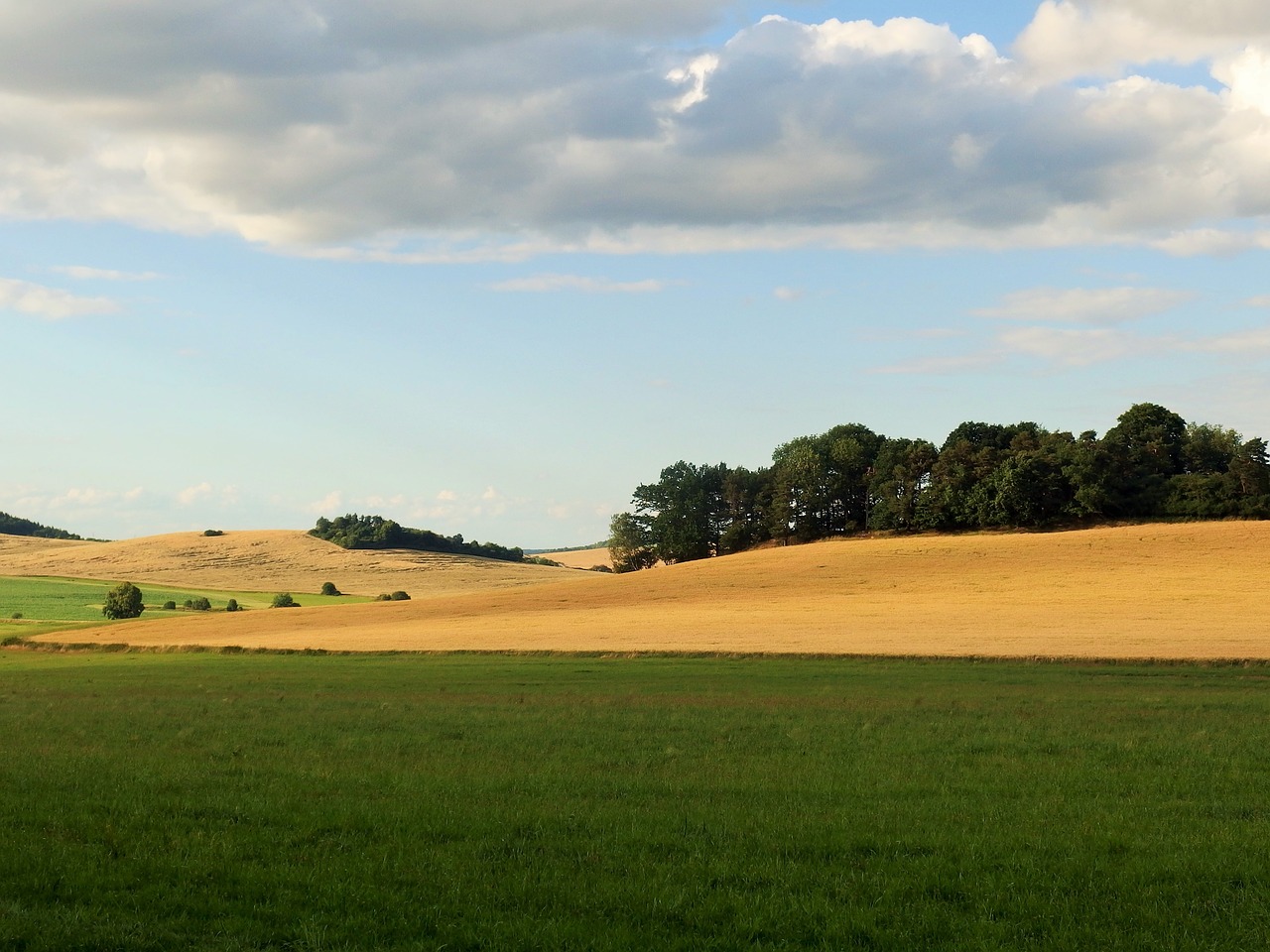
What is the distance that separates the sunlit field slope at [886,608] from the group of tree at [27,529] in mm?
119978

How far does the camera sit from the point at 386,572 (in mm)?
108625

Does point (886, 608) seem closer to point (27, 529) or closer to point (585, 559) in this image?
point (585, 559)

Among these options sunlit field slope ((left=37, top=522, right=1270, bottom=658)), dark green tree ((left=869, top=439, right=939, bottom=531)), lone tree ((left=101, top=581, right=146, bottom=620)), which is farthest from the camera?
dark green tree ((left=869, top=439, right=939, bottom=531))

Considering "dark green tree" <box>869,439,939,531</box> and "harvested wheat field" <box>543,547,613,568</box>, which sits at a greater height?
"dark green tree" <box>869,439,939,531</box>

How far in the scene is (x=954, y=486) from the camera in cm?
9481

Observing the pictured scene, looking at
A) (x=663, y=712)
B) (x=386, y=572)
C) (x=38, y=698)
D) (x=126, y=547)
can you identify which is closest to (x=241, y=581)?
(x=386, y=572)

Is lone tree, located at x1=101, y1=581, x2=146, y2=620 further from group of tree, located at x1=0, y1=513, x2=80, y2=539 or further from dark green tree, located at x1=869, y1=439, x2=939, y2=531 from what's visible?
group of tree, located at x1=0, y1=513, x2=80, y2=539

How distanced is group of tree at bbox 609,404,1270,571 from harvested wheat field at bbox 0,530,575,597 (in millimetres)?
17257

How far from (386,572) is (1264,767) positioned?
100 meters

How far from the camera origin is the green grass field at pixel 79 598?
76625 mm

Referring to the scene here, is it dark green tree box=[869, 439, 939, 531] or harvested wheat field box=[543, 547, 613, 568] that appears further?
harvested wheat field box=[543, 547, 613, 568]

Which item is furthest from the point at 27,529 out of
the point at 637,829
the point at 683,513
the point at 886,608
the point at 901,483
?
the point at 637,829

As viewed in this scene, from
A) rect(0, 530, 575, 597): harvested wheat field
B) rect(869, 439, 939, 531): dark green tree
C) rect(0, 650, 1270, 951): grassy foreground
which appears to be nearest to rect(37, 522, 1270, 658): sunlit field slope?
rect(869, 439, 939, 531): dark green tree

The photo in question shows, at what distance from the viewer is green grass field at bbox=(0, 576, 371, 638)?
76.6 metres
